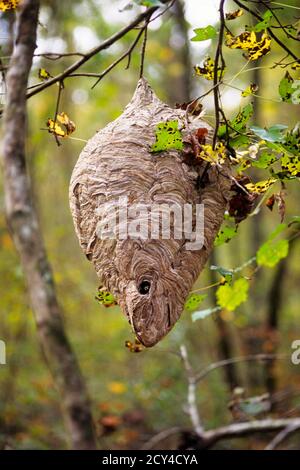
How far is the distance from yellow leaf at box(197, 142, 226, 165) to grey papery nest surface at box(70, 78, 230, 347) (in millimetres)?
139

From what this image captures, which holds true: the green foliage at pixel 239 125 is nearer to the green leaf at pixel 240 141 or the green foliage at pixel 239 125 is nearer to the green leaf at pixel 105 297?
the green leaf at pixel 240 141

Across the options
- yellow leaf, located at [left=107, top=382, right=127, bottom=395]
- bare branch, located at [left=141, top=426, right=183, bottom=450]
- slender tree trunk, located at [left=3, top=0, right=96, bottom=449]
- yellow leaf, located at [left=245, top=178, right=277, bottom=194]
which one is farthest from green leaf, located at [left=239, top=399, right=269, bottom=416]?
yellow leaf, located at [left=107, top=382, right=127, bottom=395]

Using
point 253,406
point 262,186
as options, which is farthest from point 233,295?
point 253,406

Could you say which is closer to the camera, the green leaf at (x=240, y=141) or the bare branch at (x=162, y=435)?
the green leaf at (x=240, y=141)

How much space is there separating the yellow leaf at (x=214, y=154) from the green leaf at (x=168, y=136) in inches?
3.7

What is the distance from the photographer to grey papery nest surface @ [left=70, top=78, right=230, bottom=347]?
1930 millimetres

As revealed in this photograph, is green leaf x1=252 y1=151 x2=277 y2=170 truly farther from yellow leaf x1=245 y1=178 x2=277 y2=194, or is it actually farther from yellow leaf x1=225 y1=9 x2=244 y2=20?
yellow leaf x1=225 y1=9 x2=244 y2=20

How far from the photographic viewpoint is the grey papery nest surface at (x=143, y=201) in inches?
76.0

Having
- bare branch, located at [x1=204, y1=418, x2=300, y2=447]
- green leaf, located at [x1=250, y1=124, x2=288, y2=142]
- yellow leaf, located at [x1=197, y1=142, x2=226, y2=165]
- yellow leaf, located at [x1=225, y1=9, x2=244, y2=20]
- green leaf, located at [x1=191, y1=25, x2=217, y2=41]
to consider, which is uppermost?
yellow leaf, located at [x1=225, y1=9, x2=244, y2=20]

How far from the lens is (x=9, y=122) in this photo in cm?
156

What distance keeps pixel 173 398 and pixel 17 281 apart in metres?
2.83

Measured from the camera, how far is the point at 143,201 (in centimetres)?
208

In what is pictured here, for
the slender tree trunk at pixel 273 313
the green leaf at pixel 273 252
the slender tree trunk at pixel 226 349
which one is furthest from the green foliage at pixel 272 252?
the slender tree trunk at pixel 226 349

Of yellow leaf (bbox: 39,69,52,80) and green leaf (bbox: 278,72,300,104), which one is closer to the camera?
green leaf (bbox: 278,72,300,104)
